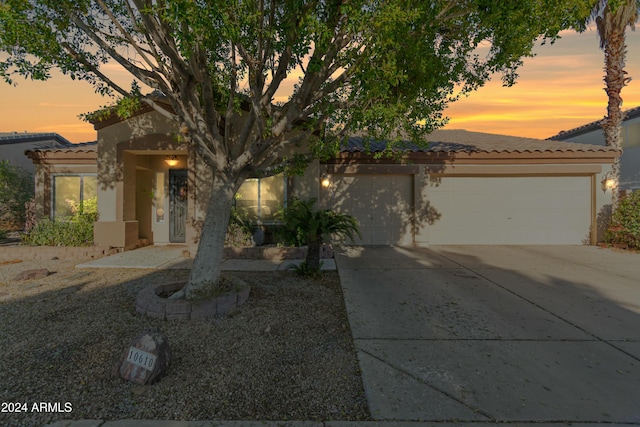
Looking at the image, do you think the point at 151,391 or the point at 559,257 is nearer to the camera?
the point at 151,391

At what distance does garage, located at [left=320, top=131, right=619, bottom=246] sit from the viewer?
10.7 m

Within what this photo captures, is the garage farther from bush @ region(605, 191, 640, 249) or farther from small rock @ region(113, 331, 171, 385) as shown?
small rock @ region(113, 331, 171, 385)

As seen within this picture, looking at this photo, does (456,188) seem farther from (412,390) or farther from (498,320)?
(412,390)

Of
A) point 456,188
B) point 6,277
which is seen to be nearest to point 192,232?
point 6,277

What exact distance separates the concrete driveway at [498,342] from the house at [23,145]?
17.2m

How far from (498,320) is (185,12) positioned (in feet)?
17.5

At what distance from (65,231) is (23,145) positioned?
10.9 m

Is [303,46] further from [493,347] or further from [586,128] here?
[586,128]

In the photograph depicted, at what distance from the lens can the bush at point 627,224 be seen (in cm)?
966

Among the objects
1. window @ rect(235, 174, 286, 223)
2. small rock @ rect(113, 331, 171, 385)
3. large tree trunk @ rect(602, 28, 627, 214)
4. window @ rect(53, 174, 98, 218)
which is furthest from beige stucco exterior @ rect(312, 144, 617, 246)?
small rock @ rect(113, 331, 171, 385)

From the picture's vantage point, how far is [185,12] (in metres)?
3.57

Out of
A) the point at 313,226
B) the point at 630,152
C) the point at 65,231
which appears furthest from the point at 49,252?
the point at 630,152

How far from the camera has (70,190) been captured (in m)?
10.6

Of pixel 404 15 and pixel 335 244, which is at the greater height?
pixel 404 15
